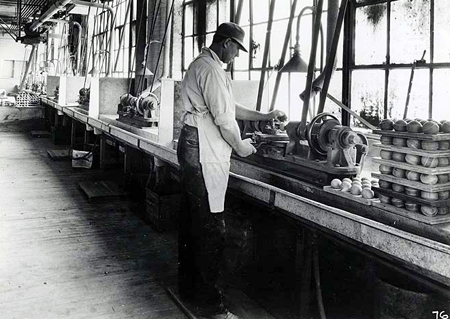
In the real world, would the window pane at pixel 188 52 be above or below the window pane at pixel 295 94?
above

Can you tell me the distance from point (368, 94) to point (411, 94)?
0.43m

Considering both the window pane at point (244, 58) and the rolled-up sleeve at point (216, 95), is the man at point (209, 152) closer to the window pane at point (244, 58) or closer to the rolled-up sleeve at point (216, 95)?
the rolled-up sleeve at point (216, 95)

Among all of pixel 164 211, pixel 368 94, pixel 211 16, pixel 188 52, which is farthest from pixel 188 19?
pixel 368 94

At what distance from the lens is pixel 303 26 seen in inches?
167

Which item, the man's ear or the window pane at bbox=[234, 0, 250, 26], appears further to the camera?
the window pane at bbox=[234, 0, 250, 26]

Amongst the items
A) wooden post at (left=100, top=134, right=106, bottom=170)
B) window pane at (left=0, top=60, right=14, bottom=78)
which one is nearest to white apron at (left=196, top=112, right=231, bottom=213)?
wooden post at (left=100, top=134, right=106, bottom=170)

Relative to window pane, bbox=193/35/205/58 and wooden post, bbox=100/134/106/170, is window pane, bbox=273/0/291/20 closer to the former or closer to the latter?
window pane, bbox=193/35/205/58

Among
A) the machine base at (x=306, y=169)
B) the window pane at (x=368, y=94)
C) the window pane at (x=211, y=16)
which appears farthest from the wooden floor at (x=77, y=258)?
the window pane at (x=211, y=16)

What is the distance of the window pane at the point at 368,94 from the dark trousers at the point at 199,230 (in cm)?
156

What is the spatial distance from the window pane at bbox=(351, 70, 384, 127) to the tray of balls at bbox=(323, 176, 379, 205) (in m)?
1.27

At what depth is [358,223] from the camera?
1.97 m

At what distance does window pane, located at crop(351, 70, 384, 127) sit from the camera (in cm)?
351

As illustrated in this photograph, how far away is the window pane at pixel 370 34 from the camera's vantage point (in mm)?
3479

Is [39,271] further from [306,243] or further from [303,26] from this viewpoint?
[303,26]
